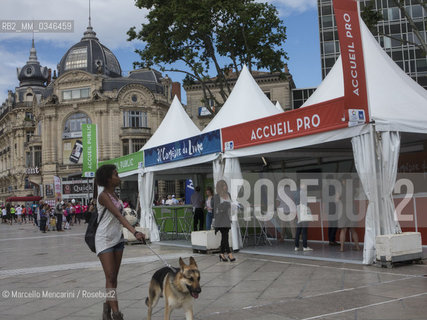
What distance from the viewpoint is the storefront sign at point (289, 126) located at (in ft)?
28.6

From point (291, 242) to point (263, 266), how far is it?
14.4 feet

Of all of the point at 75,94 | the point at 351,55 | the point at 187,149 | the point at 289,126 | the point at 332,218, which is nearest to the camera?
the point at 351,55

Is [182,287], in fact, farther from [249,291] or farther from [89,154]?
[89,154]

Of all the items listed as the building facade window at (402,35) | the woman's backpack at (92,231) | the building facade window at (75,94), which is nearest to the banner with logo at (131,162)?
the woman's backpack at (92,231)

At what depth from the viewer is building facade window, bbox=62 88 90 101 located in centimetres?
6203

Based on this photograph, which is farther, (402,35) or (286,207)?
(402,35)

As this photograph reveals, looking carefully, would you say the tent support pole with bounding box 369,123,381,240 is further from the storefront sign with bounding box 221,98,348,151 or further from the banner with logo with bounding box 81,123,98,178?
the banner with logo with bounding box 81,123,98,178

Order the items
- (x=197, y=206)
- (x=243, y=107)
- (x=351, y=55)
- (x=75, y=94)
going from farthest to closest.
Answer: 1. (x=75, y=94)
2. (x=197, y=206)
3. (x=243, y=107)
4. (x=351, y=55)

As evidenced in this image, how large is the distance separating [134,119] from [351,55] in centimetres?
5576

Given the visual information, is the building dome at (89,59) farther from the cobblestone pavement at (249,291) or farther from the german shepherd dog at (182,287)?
the german shepherd dog at (182,287)

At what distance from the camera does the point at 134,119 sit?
62.5m

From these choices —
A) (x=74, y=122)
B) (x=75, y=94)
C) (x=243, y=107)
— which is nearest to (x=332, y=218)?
(x=243, y=107)

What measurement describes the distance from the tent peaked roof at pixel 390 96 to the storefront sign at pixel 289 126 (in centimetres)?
68

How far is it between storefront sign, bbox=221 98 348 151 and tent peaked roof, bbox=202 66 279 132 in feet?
3.77
